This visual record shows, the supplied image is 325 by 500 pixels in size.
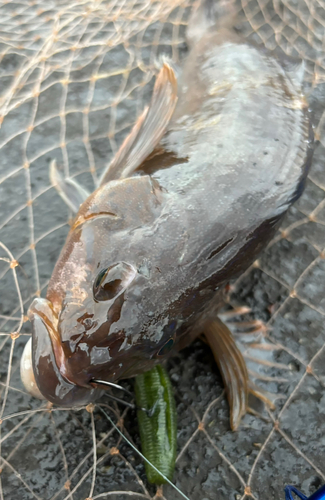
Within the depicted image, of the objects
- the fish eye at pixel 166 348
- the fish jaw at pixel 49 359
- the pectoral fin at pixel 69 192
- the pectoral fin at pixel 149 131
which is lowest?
the fish eye at pixel 166 348

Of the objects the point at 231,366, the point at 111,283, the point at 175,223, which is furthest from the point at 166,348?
the point at 231,366

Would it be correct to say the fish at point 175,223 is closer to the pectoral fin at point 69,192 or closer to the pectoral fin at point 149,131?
the pectoral fin at point 149,131

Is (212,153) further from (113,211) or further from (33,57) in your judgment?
(33,57)

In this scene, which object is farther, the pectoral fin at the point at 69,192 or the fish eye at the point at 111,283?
the pectoral fin at the point at 69,192

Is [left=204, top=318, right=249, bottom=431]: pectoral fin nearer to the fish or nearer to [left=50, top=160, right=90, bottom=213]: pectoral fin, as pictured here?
the fish

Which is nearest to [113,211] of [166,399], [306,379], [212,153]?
[212,153]

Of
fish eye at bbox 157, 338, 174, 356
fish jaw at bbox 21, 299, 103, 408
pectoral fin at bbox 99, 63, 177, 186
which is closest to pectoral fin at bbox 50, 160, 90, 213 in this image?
pectoral fin at bbox 99, 63, 177, 186

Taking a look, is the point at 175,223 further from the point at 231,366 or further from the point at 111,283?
the point at 231,366

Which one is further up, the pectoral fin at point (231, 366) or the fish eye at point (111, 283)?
the fish eye at point (111, 283)

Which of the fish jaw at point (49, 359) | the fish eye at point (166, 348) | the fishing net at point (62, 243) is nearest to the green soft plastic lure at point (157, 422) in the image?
the fishing net at point (62, 243)
